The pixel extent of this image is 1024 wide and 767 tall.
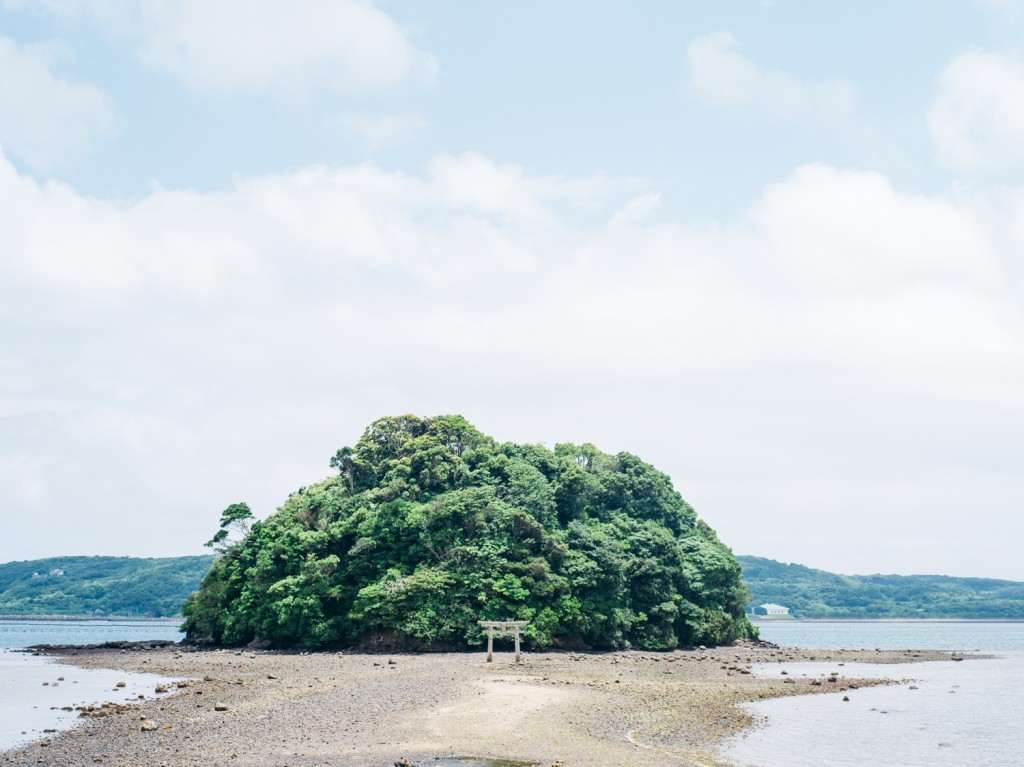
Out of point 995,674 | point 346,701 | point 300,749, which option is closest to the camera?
point 300,749

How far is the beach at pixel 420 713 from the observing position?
21.1 m

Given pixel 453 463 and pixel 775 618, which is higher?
pixel 453 463

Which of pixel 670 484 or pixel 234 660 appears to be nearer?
pixel 234 660

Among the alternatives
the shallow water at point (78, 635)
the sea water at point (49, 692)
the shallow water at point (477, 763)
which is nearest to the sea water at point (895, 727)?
the shallow water at point (477, 763)

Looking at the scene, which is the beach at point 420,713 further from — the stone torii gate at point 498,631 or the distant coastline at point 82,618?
the distant coastline at point 82,618

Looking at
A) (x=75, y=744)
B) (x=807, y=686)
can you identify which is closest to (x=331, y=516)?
(x=807, y=686)

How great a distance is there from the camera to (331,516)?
56.0m

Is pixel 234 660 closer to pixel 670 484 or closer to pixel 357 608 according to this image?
pixel 357 608

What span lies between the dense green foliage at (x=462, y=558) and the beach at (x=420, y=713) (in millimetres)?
3921

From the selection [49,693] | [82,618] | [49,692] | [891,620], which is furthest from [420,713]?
[891,620]

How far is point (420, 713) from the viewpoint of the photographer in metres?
26.8

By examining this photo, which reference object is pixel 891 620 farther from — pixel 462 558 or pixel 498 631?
pixel 498 631

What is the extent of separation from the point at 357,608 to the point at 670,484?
25987 millimetres

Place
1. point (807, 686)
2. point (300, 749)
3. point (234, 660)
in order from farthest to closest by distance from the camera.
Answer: point (234, 660)
point (807, 686)
point (300, 749)
